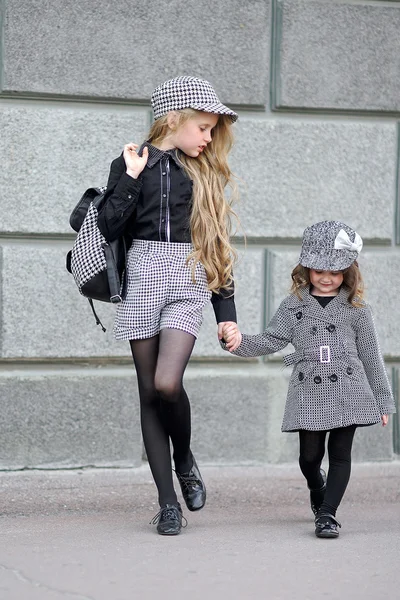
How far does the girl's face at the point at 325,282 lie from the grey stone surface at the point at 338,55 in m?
1.64

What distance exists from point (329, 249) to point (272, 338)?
0.44 meters

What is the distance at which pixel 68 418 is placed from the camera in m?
5.77

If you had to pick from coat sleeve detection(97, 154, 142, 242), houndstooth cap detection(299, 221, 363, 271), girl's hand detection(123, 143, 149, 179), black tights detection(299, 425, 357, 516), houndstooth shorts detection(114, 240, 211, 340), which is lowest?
black tights detection(299, 425, 357, 516)

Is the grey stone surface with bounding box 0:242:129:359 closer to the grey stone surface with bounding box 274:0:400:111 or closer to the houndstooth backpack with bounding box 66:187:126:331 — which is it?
the houndstooth backpack with bounding box 66:187:126:331

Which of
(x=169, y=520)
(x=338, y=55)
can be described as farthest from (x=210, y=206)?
(x=338, y=55)

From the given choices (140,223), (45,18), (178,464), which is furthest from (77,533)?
(45,18)

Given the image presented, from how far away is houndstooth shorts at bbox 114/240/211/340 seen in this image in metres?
4.50

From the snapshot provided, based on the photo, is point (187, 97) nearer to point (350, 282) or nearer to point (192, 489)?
point (350, 282)

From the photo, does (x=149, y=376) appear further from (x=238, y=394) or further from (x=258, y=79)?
(x=258, y=79)

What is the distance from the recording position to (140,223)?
452cm

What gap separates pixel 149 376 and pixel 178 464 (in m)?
0.43

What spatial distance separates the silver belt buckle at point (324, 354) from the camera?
15.0ft

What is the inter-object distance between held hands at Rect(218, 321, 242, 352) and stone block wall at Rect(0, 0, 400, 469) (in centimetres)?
131

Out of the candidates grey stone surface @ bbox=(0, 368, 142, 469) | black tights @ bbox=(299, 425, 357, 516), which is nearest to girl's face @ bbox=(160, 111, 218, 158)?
black tights @ bbox=(299, 425, 357, 516)
